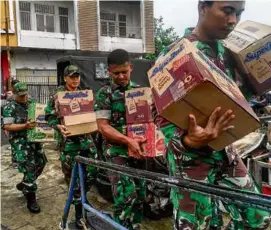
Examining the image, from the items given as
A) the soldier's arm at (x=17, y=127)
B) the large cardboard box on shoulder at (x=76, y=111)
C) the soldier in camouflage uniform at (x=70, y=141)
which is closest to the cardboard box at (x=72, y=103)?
the large cardboard box on shoulder at (x=76, y=111)

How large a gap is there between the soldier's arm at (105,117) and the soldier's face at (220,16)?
3.96ft

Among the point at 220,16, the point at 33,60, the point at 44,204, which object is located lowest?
the point at 44,204

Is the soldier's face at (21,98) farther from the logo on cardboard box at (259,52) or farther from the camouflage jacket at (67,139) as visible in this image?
the logo on cardboard box at (259,52)

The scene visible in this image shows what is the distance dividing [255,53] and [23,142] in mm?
3316

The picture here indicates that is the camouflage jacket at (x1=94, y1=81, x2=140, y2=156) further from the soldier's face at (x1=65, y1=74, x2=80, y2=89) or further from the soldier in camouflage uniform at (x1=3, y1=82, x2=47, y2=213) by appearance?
the soldier in camouflage uniform at (x1=3, y1=82, x2=47, y2=213)

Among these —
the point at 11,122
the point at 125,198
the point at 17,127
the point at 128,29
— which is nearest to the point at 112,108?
the point at 125,198

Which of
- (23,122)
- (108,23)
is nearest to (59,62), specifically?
(23,122)

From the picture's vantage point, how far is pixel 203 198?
5.51 feet

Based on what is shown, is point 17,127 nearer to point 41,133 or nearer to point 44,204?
point 41,133

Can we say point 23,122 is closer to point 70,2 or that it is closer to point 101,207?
point 101,207

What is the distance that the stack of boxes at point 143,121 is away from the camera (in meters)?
2.56

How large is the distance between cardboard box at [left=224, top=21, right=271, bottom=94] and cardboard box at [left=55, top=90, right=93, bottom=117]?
195 cm

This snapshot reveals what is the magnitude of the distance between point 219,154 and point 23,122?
10.4 ft

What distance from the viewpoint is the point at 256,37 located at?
171 centimetres
